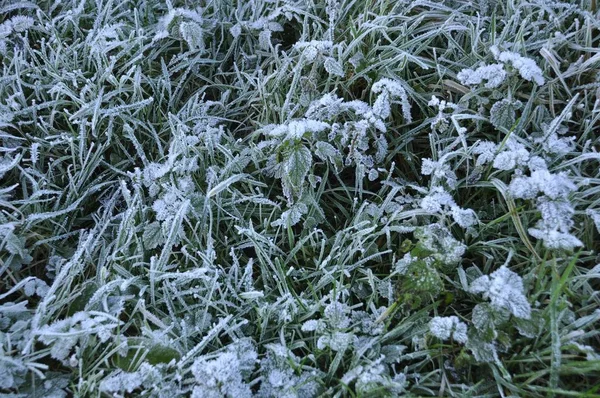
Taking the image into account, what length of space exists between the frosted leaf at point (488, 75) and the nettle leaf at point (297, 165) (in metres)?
0.54

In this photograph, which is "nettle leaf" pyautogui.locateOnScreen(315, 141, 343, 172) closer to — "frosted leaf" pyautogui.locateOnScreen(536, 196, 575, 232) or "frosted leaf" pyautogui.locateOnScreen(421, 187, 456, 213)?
"frosted leaf" pyautogui.locateOnScreen(421, 187, 456, 213)

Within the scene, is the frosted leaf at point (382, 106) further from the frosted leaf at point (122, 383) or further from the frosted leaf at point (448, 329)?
the frosted leaf at point (122, 383)

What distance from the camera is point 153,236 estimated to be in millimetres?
1624

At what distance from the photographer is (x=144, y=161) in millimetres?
1795

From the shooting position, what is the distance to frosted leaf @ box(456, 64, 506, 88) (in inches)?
65.1

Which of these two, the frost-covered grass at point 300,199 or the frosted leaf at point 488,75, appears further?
the frosted leaf at point 488,75

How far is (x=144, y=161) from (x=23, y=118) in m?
0.50

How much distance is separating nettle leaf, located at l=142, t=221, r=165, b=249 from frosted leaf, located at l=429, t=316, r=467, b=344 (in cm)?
78

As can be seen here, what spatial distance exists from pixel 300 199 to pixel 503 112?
25.7 inches

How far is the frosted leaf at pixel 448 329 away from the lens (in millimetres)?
1333

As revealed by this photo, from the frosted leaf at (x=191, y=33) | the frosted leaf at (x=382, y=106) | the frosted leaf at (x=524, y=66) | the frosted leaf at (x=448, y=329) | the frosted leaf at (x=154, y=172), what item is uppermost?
the frosted leaf at (x=191, y=33)

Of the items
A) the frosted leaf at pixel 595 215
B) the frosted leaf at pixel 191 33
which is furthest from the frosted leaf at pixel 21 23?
the frosted leaf at pixel 595 215

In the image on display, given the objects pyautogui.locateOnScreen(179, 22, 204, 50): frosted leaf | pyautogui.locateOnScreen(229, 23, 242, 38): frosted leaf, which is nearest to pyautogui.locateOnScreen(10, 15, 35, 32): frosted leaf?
pyautogui.locateOnScreen(179, 22, 204, 50): frosted leaf

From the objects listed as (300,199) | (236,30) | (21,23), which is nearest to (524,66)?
(300,199)
